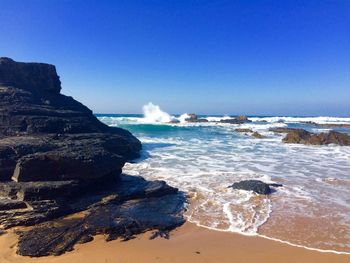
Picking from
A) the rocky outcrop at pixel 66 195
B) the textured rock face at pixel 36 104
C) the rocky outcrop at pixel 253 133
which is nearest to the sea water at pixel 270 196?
the rocky outcrop at pixel 66 195

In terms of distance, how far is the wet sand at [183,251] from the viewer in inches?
219

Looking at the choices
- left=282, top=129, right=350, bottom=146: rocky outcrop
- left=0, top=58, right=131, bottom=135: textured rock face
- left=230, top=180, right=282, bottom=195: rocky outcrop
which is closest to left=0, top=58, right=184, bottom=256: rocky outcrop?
left=0, top=58, right=131, bottom=135: textured rock face

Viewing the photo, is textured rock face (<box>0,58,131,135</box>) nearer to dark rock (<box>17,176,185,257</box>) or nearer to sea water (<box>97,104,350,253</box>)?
sea water (<box>97,104,350,253</box>)

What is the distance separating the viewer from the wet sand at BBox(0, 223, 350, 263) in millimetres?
5562

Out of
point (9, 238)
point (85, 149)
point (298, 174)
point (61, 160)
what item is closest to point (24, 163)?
point (61, 160)

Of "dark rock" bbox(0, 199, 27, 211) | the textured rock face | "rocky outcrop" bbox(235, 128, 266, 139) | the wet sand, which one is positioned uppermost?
the textured rock face

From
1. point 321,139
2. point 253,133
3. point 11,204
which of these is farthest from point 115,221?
point 253,133

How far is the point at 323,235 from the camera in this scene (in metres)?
6.66

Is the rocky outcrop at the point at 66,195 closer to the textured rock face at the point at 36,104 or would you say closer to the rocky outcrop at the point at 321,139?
the textured rock face at the point at 36,104

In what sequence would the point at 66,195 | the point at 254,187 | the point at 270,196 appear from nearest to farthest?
the point at 66,195 → the point at 270,196 → the point at 254,187

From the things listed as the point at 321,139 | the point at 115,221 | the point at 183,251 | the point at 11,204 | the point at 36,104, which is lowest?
the point at 183,251

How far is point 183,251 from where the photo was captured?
5879mm

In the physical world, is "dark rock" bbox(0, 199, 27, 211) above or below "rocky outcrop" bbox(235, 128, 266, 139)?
above

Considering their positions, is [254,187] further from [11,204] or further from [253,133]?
[253,133]
